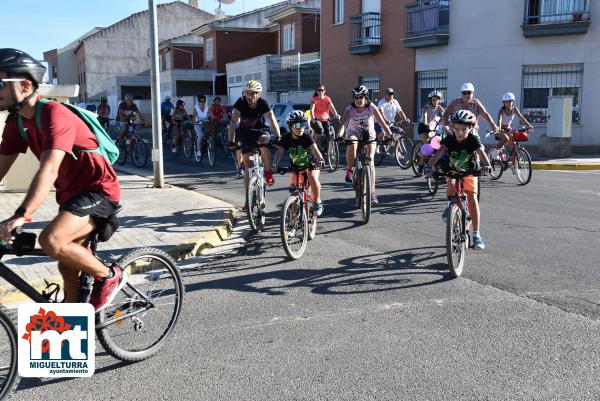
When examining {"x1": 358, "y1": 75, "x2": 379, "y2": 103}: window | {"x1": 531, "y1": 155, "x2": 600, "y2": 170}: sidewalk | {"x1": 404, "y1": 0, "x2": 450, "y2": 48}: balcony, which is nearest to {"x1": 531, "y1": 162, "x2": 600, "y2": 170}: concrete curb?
{"x1": 531, "y1": 155, "x2": 600, "y2": 170}: sidewalk

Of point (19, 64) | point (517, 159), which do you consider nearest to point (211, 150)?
point (517, 159)

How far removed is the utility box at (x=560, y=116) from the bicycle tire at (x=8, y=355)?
1696 cm

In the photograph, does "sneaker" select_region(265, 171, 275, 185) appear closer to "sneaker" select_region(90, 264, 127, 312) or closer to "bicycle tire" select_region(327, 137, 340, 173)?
"sneaker" select_region(90, 264, 127, 312)

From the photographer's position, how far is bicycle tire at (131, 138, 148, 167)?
1672 cm

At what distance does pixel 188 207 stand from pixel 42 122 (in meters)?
6.23

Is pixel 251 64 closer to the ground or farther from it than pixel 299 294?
farther from it

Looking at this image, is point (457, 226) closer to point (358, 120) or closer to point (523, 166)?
point (358, 120)

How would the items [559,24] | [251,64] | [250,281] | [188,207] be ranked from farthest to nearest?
[251,64] → [559,24] → [188,207] → [250,281]

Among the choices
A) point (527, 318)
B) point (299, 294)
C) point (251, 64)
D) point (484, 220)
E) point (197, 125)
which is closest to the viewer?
point (527, 318)

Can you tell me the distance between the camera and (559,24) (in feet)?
63.2

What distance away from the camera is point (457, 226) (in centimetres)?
624

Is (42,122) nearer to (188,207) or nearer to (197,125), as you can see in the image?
(188,207)

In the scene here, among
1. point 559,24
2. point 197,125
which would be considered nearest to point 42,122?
point 197,125

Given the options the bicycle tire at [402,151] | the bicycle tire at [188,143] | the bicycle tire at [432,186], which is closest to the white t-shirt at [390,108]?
the bicycle tire at [402,151]
